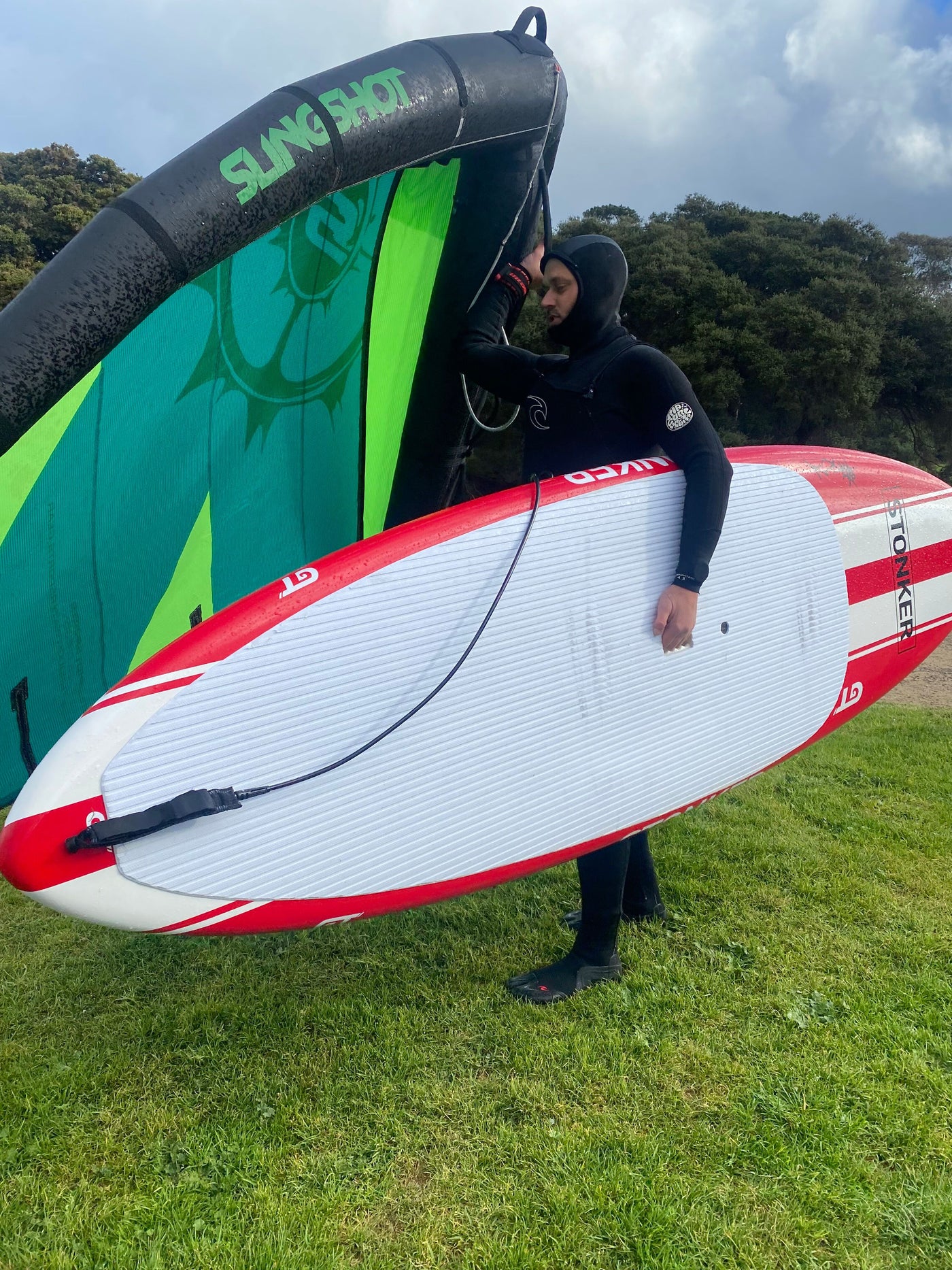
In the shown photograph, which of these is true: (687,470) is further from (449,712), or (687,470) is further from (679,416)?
(449,712)

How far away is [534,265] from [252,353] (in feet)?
2.99

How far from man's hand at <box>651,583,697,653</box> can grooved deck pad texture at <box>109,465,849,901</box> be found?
44 mm

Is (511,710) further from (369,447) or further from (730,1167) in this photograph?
(369,447)

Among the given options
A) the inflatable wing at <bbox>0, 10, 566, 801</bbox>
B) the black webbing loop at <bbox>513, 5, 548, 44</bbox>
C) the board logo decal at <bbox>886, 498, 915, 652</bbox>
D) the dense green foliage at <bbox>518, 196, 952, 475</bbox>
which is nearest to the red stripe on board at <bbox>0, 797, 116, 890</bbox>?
the inflatable wing at <bbox>0, 10, 566, 801</bbox>

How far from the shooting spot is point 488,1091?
77.8 inches

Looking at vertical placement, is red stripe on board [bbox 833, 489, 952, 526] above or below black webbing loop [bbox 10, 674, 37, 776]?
above

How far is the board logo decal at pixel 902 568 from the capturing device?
9.98ft

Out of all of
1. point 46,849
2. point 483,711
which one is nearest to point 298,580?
point 483,711

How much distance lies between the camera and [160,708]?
1771 millimetres

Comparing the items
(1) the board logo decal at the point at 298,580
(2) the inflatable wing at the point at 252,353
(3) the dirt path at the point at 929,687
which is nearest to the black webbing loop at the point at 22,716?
(2) the inflatable wing at the point at 252,353

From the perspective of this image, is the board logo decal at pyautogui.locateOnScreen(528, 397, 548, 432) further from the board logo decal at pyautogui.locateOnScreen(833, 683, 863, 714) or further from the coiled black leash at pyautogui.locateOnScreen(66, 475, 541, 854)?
the board logo decal at pyautogui.locateOnScreen(833, 683, 863, 714)

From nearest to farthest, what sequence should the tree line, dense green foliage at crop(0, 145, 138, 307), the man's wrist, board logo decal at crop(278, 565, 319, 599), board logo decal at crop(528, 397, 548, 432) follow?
1. board logo decal at crop(278, 565, 319, 599)
2. board logo decal at crop(528, 397, 548, 432)
3. the man's wrist
4. the tree line
5. dense green foliage at crop(0, 145, 138, 307)

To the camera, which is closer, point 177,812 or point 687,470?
point 177,812

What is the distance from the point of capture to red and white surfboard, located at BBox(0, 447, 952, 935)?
1.75 metres
